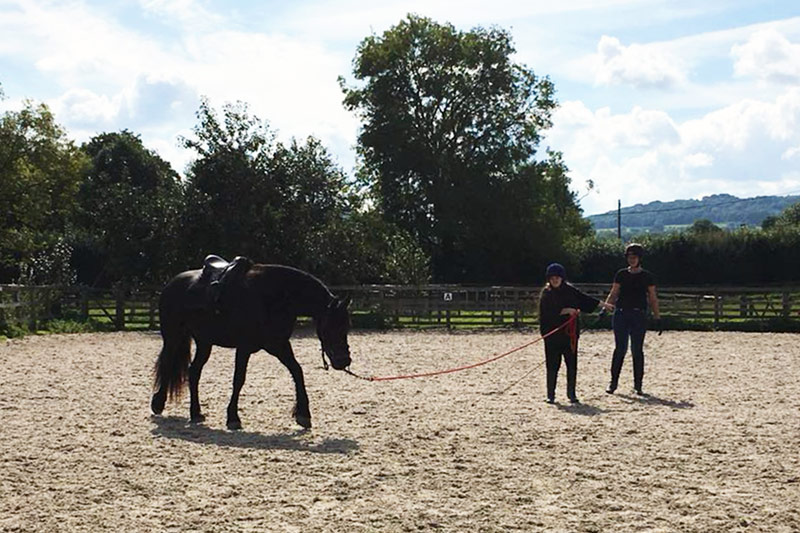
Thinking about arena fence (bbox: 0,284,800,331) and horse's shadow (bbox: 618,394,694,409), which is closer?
horse's shadow (bbox: 618,394,694,409)

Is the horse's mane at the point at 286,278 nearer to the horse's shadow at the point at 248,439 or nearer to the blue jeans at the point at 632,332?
the horse's shadow at the point at 248,439

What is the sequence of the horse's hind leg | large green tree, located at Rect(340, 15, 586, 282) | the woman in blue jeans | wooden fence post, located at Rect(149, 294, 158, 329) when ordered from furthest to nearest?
large green tree, located at Rect(340, 15, 586, 282), wooden fence post, located at Rect(149, 294, 158, 329), the woman in blue jeans, the horse's hind leg

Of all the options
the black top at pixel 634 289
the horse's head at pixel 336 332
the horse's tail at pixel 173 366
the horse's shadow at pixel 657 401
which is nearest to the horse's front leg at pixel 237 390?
the horse's head at pixel 336 332

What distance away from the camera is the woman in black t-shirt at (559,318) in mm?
10711

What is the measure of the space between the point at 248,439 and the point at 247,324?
1.26 meters

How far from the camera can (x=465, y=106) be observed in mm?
35375

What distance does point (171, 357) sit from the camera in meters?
9.80

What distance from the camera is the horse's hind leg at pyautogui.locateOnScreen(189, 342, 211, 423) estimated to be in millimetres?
9289

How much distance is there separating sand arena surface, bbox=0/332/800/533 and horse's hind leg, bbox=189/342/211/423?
0.41 ft

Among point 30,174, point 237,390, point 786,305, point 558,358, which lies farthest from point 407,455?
point 30,174

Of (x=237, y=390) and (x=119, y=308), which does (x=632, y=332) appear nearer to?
(x=237, y=390)

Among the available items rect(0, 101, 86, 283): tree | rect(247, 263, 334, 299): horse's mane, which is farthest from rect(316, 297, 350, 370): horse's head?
rect(0, 101, 86, 283): tree

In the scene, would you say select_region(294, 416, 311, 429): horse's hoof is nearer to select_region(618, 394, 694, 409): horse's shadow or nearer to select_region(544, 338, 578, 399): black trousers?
select_region(544, 338, 578, 399): black trousers

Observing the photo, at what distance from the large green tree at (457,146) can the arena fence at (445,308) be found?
977 cm
